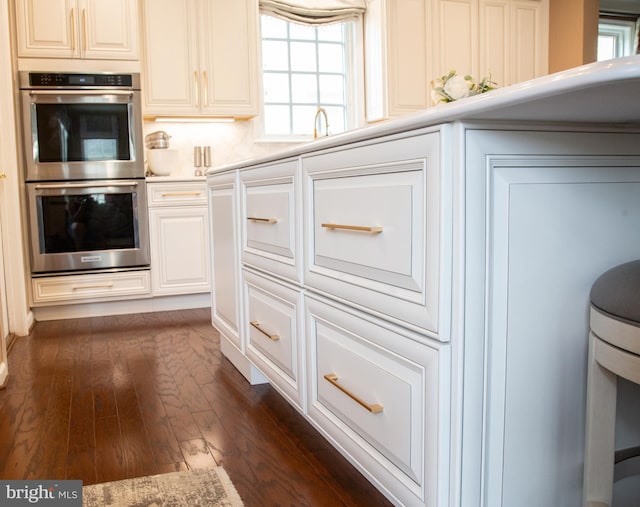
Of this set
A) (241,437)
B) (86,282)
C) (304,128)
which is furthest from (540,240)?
(304,128)

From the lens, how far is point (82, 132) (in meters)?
3.79

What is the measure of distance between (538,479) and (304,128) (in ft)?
13.3

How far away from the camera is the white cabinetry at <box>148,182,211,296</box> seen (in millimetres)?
3967

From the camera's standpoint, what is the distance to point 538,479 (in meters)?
1.04

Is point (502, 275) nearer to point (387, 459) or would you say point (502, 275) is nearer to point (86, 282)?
point (387, 459)

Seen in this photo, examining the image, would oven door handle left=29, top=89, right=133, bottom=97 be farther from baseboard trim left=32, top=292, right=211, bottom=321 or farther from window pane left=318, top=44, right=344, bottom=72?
window pane left=318, top=44, right=344, bottom=72

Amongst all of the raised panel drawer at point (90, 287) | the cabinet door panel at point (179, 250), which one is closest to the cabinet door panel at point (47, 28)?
the cabinet door panel at point (179, 250)

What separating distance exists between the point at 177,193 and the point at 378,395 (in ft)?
9.96

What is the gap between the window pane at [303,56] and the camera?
15.6 feet

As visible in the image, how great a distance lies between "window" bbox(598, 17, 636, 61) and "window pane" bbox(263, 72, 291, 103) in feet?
10.4

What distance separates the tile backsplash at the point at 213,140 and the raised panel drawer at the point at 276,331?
242 cm

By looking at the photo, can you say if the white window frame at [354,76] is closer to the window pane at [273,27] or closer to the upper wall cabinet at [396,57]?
the upper wall cabinet at [396,57]

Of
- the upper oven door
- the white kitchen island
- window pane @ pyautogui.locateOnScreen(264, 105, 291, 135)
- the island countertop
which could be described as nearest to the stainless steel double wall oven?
the upper oven door

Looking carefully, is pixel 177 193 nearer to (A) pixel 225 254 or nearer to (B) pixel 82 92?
(B) pixel 82 92
